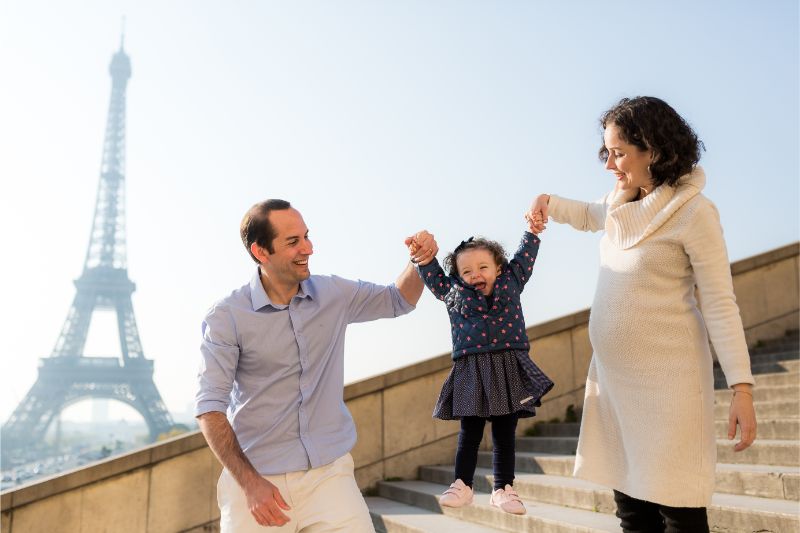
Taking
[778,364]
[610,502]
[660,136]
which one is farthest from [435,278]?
[778,364]

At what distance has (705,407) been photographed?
248 centimetres

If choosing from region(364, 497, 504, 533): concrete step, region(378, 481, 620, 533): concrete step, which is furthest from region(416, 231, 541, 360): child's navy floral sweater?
region(364, 497, 504, 533): concrete step

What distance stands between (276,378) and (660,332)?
1434 millimetres

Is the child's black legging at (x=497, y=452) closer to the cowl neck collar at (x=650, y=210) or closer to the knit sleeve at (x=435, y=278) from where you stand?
the knit sleeve at (x=435, y=278)

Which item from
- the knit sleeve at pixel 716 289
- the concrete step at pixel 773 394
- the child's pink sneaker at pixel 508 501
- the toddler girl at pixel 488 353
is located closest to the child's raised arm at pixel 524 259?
the toddler girl at pixel 488 353

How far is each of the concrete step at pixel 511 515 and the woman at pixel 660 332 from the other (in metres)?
1.95

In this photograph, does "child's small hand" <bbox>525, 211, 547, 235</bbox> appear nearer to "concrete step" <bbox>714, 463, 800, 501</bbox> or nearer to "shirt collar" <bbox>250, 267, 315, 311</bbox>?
"shirt collar" <bbox>250, 267, 315, 311</bbox>

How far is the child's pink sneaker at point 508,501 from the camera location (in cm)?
333

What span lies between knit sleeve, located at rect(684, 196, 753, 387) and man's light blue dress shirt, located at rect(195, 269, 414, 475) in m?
1.43

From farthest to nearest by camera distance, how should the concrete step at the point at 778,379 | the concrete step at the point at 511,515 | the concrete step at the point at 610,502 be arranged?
the concrete step at the point at 778,379
the concrete step at the point at 511,515
the concrete step at the point at 610,502

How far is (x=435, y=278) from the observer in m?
3.62

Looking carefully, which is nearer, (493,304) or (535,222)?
(535,222)

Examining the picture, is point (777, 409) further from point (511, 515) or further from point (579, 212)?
point (579, 212)

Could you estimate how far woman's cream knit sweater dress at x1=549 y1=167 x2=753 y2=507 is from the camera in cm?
243
